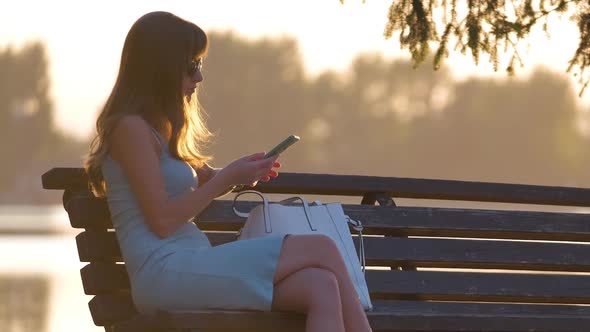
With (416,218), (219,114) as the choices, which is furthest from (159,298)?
(219,114)

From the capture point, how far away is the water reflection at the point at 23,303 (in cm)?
1450

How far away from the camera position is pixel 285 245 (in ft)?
17.7

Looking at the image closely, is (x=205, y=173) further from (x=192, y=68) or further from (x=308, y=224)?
(x=192, y=68)

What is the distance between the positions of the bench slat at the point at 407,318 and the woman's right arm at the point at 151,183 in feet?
1.17

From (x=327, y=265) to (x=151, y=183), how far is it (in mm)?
694

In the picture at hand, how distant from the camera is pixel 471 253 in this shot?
7.04 metres

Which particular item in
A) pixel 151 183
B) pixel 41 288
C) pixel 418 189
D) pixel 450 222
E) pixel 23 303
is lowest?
pixel 41 288

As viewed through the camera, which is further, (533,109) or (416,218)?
(533,109)

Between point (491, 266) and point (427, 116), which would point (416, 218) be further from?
point (427, 116)

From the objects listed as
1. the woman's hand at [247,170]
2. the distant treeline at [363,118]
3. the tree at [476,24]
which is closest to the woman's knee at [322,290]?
the woman's hand at [247,170]

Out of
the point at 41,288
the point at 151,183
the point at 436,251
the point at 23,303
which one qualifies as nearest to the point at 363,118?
the point at 41,288

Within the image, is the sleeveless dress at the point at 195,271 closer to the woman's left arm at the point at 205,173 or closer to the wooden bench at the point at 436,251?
the wooden bench at the point at 436,251

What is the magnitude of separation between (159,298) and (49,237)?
152ft

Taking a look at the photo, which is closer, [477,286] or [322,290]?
[322,290]
